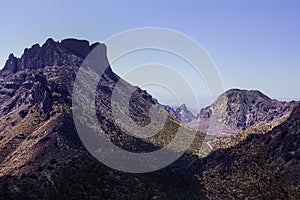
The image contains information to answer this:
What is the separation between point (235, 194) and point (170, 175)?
12095 cm

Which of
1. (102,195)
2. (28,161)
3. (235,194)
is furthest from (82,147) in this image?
(235,194)

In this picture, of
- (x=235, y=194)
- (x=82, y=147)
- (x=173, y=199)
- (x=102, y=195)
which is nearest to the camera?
(x=235, y=194)

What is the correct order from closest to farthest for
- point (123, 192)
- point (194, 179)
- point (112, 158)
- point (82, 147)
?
point (123, 192) < point (112, 158) < point (194, 179) < point (82, 147)

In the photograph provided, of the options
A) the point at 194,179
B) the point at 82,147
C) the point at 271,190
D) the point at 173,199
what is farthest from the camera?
the point at 82,147

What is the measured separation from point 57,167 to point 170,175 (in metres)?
51.5

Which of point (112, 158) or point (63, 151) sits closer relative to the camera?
point (112, 158)

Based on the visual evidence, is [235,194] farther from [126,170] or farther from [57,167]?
[126,170]

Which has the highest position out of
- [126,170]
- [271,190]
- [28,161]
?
[28,161]

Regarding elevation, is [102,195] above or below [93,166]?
below

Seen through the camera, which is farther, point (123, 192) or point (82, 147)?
point (82, 147)

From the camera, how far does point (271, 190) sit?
33125 millimetres

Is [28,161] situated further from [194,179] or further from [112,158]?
[194,179]

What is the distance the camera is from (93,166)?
121312 millimetres

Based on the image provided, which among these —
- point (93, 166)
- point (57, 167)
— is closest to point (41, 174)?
point (57, 167)
